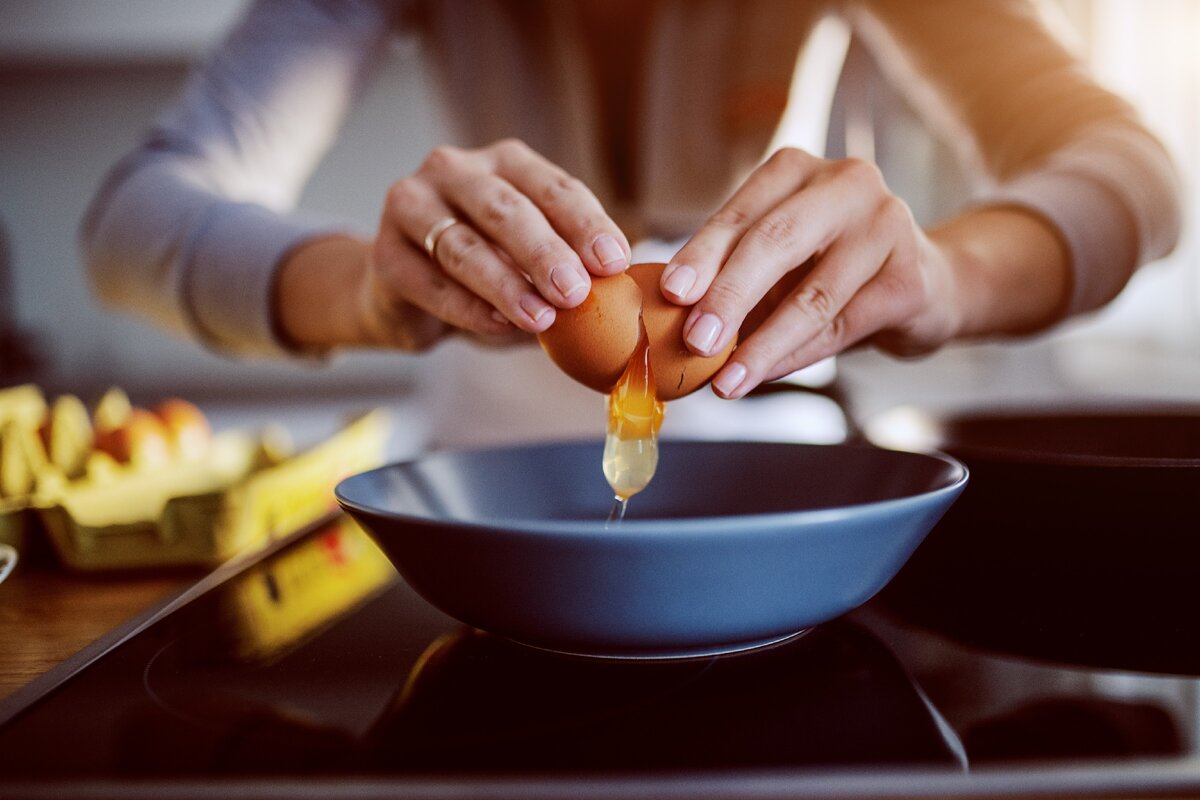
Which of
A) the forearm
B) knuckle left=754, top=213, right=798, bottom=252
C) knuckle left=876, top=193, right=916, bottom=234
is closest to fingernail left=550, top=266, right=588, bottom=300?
knuckle left=754, top=213, right=798, bottom=252

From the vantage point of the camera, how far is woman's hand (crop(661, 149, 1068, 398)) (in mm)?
508

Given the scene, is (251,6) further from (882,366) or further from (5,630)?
(882,366)

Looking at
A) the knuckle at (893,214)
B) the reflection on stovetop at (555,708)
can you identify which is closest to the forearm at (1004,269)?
the knuckle at (893,214)

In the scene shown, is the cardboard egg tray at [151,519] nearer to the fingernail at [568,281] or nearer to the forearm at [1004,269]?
the fingernail at [568,281]

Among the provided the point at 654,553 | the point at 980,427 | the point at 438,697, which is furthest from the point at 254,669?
the point at 980,427

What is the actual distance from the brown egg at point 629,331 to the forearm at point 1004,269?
0.31m

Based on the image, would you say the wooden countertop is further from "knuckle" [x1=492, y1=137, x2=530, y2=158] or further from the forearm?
the forearm

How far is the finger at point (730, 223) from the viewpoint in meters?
0.50

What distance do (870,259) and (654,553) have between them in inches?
12.2

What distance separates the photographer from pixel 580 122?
1.16 metres

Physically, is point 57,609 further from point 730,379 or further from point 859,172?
point 859,172

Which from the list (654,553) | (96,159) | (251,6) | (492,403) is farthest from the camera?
(96,159)

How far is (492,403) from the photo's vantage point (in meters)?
1.25

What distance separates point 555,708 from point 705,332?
209 mm
